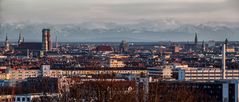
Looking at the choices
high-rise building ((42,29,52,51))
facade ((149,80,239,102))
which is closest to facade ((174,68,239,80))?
facade ((149,80,239,102))

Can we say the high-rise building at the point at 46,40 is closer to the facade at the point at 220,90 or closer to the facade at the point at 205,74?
the facade at the point at 205,74

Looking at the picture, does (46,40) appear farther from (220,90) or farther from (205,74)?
(220,90)

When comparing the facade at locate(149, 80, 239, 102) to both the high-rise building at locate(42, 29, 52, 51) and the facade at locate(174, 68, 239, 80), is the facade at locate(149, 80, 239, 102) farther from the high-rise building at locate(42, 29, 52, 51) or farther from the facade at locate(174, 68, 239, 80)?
the high-rise building at locate(42, 29, 52, 51)

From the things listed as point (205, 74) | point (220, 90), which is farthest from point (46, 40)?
point (220, 90)

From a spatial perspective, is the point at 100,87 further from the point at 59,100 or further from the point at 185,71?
the point at 185,71

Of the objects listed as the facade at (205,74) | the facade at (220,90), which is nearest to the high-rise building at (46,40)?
the facade at (205,74)

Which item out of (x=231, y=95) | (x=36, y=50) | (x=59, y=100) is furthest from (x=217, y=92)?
(x=36, y=50)

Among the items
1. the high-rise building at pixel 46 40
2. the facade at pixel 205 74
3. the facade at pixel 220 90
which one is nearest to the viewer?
the facade at pixel 220 90

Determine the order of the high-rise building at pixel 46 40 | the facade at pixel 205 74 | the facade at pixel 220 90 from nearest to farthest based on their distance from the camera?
the facade at pixel 220 90, the facade at pixel 205 74, the high-rise building at pixel 46 40

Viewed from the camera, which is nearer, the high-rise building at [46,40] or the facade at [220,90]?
the facade at [220,90]

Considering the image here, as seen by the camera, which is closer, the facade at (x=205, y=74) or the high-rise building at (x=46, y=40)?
the facade at (x=205, y=74)

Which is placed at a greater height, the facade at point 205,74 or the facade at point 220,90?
the facade at point 220,90

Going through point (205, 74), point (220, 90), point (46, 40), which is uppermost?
point (220, 90)
